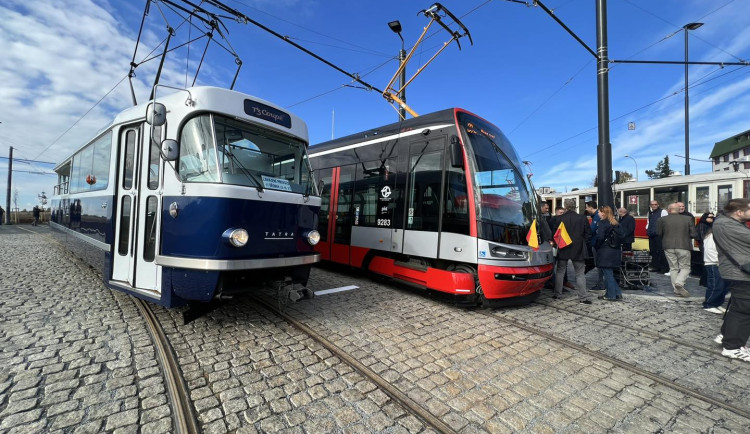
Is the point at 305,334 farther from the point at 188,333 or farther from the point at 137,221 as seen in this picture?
the point at 137,221

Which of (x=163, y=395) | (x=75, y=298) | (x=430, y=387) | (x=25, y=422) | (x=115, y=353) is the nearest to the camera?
(x=25, y=422)

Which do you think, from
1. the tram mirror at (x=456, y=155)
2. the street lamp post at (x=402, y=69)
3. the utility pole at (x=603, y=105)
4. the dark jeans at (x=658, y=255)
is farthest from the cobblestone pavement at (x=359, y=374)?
the street lamp post at (x=402, y=69)

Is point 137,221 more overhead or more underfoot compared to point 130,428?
more overhead

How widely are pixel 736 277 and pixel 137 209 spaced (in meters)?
7.52

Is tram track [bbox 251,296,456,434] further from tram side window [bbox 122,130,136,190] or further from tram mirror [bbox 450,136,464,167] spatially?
tram mirror [bbox 450,136,464,167]

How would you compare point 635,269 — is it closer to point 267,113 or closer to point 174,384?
point 267,113

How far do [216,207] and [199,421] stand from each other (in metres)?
2.06

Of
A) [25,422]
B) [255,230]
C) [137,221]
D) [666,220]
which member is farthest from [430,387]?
[666,220]

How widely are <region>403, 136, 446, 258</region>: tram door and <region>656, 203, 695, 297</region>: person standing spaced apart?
5374 millimetres

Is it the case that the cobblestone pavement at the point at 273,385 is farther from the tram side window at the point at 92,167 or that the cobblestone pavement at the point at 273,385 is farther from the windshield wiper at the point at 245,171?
the tram side window at the point at 92,167

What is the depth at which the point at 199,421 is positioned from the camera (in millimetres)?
2410

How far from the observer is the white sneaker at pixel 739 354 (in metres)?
3.62

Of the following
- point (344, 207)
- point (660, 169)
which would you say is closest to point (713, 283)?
point (344, 207)

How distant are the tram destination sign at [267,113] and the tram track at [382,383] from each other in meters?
2.81
